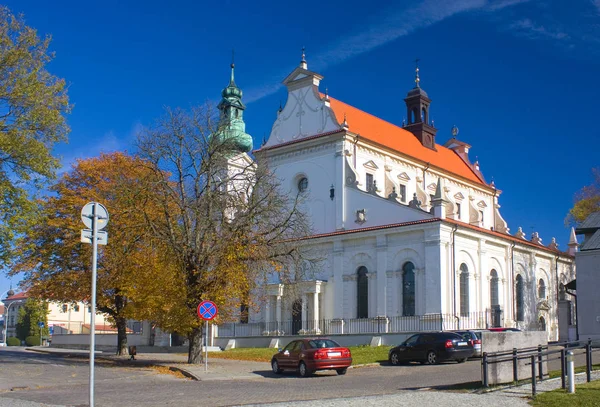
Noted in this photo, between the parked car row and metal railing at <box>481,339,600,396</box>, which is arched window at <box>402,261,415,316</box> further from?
metal railing at <box>481,339,600,396</box>

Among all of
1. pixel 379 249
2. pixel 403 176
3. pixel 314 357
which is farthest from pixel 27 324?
pixel 314 357

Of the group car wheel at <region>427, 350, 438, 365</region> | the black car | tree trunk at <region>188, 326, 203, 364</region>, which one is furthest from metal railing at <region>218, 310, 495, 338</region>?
tree trunk at <region>188, 326, 203, 364</region>

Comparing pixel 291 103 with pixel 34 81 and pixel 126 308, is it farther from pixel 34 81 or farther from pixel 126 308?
pixel 34 81

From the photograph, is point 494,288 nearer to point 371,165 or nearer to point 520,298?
point 520,298

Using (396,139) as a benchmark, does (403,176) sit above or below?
below

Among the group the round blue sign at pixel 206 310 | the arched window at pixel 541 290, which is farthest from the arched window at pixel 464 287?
the round blue sign at pixel 206 310

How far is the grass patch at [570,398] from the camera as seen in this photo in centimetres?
1402

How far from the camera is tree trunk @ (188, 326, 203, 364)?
29.7 m

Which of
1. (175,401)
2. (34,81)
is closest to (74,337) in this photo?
(34,81)

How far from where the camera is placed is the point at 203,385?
2158cm

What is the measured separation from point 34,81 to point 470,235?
27.3 meters

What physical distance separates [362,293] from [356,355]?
421 inches

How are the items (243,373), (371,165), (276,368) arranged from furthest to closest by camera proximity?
(371,165), (276,368), (243,373)

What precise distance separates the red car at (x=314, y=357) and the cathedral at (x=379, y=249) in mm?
8721
